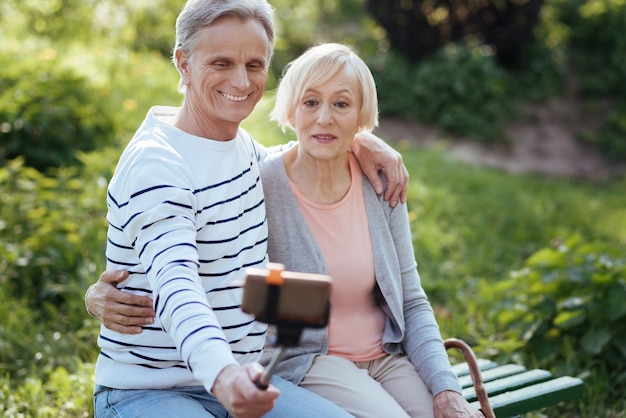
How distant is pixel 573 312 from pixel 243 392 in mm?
2575

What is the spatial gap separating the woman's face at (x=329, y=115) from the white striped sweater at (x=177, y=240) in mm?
299

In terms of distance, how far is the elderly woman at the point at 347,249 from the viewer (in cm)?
266

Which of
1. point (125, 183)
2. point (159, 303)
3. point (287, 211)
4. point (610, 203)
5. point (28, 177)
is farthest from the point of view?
point (610, 203)

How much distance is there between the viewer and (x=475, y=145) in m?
9.88

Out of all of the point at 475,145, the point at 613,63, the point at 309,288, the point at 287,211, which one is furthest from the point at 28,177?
the point at 613,63

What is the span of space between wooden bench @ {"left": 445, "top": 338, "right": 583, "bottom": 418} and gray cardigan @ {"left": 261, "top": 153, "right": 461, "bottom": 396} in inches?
5.9

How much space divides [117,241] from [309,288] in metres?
0.84

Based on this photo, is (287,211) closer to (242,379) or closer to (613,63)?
(242,379)

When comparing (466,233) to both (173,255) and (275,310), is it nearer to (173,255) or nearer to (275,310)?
(173,255)

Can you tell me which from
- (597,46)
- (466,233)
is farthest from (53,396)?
(597,46)

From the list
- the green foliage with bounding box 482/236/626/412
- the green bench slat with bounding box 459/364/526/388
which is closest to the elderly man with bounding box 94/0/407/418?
the green bench slat with bounding box 459/364/526/388

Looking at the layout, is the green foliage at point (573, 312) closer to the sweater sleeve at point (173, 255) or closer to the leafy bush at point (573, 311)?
the leafy bush at point (573, 311)

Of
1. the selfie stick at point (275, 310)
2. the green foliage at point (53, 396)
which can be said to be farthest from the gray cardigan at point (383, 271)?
the green foliage at point (53, 396)

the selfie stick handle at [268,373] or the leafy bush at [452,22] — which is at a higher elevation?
the leafy bush at [452,22]
